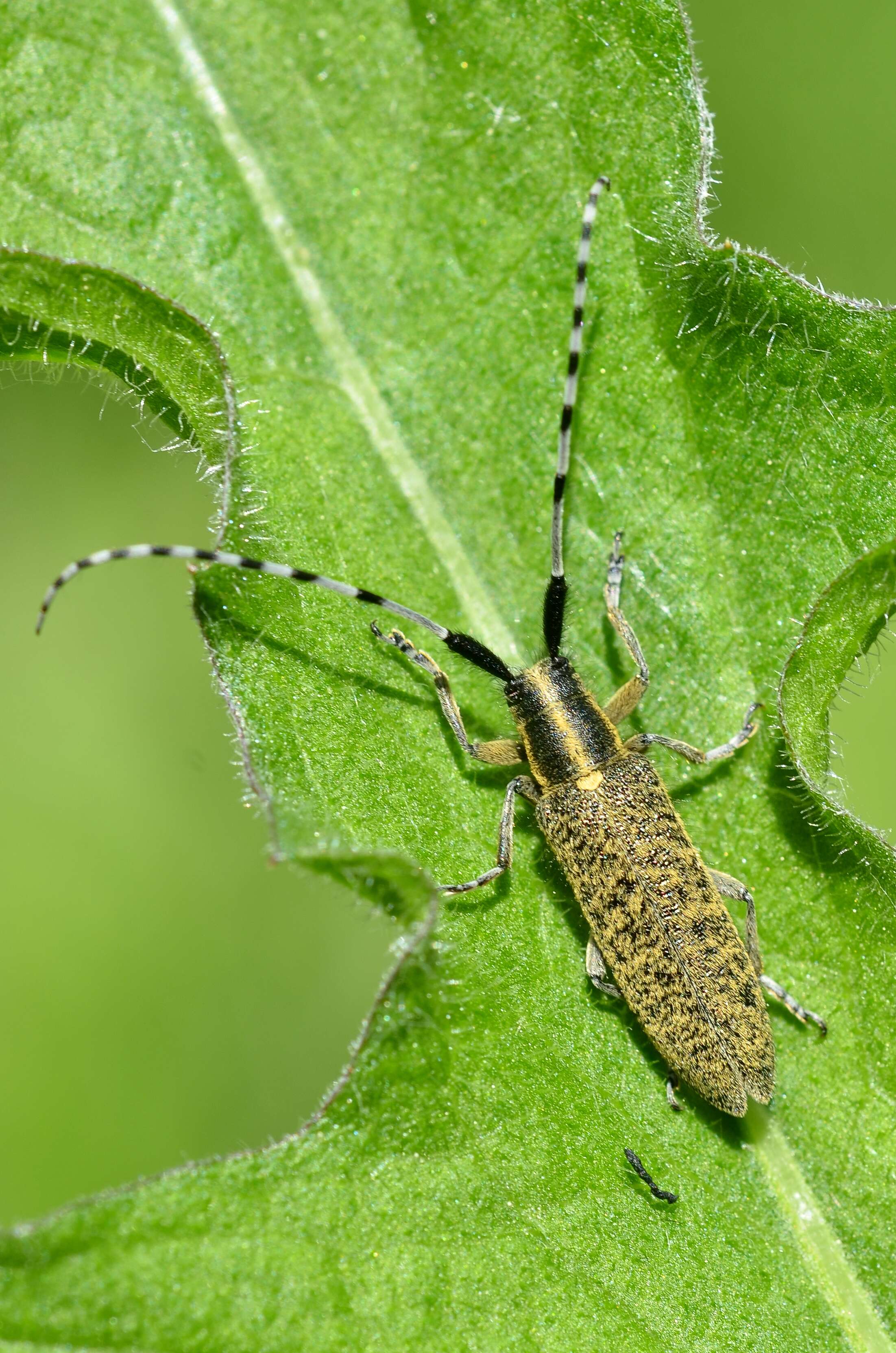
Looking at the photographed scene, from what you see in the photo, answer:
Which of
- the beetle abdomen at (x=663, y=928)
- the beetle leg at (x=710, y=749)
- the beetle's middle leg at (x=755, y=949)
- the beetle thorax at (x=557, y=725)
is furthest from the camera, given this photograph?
the beetle thorax at (x=557, y=725)

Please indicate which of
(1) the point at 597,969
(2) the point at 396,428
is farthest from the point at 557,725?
(2) the point at 396,428

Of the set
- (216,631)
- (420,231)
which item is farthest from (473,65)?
(216,631)

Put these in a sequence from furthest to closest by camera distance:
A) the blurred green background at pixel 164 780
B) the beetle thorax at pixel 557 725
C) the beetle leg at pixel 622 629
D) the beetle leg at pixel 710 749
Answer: the blurred green background at pixel 164 780 < the beetle thorax at pixel 557 725 < the beetle leg at pixel 622 629 < the beetle leg at pixel 710 749

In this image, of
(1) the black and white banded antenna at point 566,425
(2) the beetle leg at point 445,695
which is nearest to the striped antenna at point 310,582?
(2) the beetle leg at point 445,695

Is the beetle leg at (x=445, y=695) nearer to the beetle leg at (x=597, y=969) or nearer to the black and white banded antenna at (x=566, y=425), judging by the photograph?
the black and white banded antenna at (x=566, y=425)

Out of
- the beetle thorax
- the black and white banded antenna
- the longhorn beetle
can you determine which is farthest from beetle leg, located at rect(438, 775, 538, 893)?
the black and white banded antenna

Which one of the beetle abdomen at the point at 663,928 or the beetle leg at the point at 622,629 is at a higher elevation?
the beetle leg at the point at 622,629

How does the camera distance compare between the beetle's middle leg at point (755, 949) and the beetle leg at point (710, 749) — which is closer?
the beetle's middle leg at point (755, 949)

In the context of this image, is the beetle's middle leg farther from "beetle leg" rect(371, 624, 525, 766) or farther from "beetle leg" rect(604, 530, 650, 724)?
"beetle leg" rect(371, 624, 525, 766)
